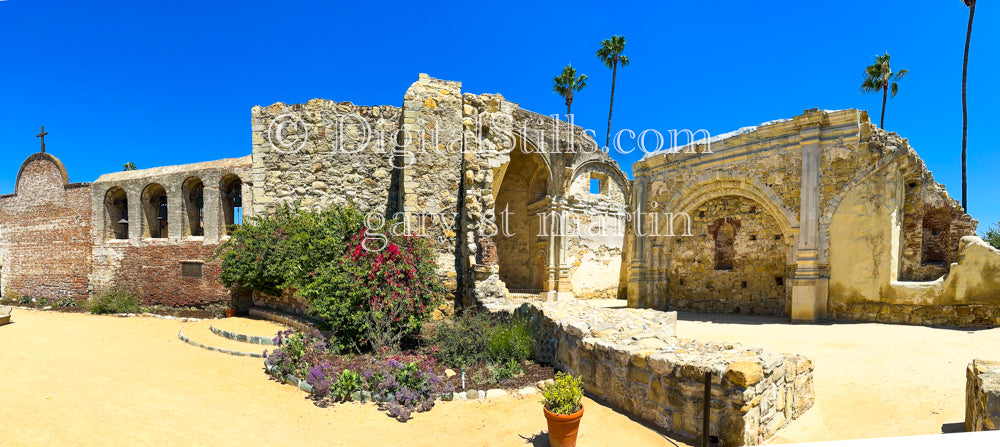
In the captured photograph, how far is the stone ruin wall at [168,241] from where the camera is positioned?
1411 cm

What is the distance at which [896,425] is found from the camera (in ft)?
13.8

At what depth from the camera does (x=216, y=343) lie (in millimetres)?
8594

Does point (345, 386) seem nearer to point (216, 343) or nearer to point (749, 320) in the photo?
point (216, 343)

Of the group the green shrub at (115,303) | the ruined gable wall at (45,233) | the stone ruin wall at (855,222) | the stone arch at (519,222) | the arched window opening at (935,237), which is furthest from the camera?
the stone arch at (519,222)

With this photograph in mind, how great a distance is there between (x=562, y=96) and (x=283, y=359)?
26865mm

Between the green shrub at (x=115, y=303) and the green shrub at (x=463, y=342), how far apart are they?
1324 cm

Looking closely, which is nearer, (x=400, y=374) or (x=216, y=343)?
(x=400, y=374)

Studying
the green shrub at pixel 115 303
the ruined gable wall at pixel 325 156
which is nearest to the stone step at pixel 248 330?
the ruined gable wall at pixel 325 156

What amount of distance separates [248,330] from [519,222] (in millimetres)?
12863

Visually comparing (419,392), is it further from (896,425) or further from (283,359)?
(896,425)

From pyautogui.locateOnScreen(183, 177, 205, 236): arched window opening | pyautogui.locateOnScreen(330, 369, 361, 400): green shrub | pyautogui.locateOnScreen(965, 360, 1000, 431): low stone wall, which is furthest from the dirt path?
pyautogui.locateOnScreen(183, 177, 205, 236): arched window opening

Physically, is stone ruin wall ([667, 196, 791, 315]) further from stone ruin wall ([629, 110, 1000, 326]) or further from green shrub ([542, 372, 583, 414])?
green shrub ([542, 372, 583, 414])

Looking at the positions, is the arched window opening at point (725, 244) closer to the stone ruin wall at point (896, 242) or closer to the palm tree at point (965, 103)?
the stone ruin wall at point (896, 242)

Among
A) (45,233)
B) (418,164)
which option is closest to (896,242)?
(418,164)
